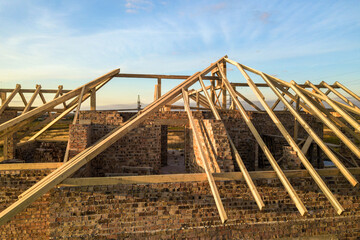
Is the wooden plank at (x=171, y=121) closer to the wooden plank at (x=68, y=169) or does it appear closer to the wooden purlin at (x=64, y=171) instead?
the wooden purlin at (x=64, y=171)

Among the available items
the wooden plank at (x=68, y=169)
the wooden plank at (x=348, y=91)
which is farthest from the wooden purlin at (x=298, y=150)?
the wooden plank at (x=348, y=91)

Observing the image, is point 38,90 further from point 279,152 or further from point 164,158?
point 279,152

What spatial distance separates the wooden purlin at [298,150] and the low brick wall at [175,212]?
2.22 ft

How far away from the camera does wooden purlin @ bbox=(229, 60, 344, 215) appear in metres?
4.71

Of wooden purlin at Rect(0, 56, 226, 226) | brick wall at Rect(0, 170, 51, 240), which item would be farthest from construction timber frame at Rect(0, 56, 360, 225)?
brick wall at Rect(0, 170, 51, 240)

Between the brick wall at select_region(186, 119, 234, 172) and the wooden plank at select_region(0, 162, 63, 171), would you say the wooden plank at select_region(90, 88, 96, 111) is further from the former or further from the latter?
the brick wall at select_region(186, 119, 234, 172)

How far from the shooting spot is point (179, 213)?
5422mm

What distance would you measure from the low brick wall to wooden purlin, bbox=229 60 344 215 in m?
0.68

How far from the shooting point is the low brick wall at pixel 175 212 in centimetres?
518

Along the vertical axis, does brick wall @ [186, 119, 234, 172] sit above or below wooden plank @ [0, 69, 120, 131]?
below

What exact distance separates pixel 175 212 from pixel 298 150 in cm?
348

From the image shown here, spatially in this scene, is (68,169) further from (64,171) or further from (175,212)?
(175,212)

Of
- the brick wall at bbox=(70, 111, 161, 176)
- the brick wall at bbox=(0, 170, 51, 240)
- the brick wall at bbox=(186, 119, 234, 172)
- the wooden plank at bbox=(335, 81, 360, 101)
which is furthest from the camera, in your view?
the wooden plank at bbox=(335, 81, 360, 101)

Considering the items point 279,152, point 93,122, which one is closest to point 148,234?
Result: point 93,122
